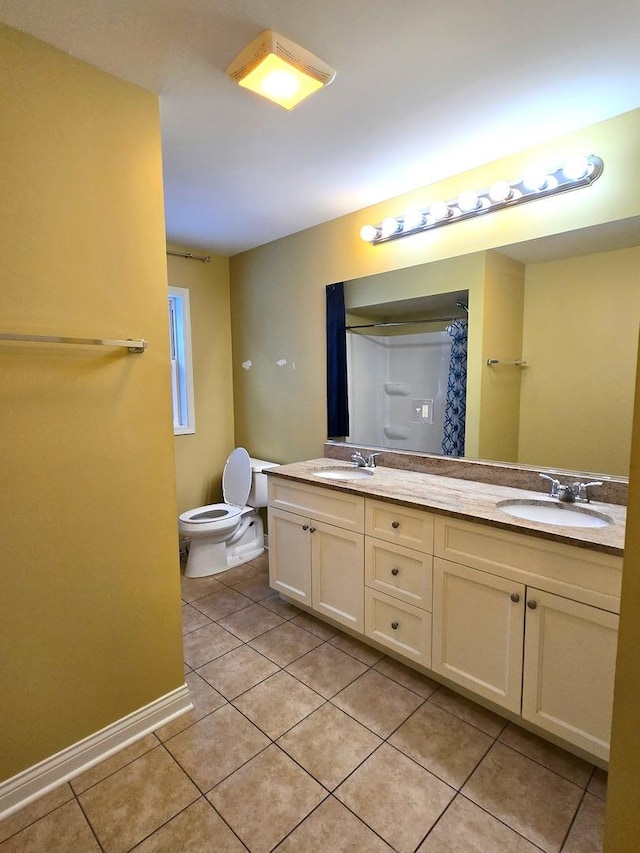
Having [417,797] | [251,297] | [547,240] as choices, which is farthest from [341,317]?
[417,797]

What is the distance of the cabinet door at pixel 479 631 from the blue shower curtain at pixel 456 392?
720 millimetres

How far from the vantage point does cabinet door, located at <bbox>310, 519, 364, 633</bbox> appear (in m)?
2.07

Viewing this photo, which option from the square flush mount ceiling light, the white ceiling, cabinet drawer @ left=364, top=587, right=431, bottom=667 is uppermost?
the white ceiling

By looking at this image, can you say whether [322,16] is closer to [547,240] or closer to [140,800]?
[547,240]

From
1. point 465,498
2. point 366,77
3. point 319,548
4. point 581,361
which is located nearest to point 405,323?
point 581,361

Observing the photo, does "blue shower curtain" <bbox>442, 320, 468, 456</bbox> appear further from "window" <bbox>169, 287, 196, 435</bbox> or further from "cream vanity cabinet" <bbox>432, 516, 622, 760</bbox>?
"window" <bbox>169, 287, 196, 435</bbox>

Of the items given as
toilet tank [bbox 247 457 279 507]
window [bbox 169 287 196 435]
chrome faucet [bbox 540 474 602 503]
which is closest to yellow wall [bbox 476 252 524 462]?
chrome faucet [bbox 540 474 602 503]

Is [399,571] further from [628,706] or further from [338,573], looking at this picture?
[628,706]

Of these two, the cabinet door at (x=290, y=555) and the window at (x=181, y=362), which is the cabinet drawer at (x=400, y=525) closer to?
the cabinet door at (x=290, y=555)

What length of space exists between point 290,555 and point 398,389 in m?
1.13

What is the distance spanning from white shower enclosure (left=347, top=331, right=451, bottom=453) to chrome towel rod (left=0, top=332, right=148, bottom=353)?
1.43 metres

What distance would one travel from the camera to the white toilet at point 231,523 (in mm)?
2881

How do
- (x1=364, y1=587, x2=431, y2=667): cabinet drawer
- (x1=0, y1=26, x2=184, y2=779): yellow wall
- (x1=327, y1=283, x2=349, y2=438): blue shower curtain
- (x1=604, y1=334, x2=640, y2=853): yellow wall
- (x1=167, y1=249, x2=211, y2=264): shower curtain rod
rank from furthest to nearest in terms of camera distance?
(x1=167, y1=249, x2=211, y2=264): shower curtain rod, (x1=327, y1=283, x2=349, y2=438): blue shower curtain, (x1=364, y1=587, x2=431, y2=667): cabinet drawer, (x1=0, y1=26, x2=184, y2=779): yellow wall, (x1=604, y1=334, x2=640, y2=853): yellow wall

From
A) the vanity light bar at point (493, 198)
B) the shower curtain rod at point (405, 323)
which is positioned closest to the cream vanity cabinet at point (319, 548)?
the shower curtain rod at point (405, 323)
